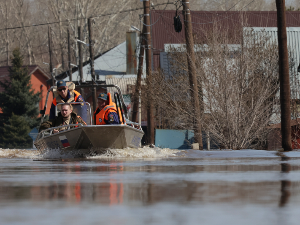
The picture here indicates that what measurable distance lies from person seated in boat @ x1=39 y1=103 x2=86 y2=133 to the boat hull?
43 centimetres

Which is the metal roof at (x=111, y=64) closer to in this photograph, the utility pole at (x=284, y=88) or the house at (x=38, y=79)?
the house at (x=38, y=79)

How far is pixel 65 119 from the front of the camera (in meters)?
18.5

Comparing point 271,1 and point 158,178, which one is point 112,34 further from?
point 158,178

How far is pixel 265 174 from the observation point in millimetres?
9914

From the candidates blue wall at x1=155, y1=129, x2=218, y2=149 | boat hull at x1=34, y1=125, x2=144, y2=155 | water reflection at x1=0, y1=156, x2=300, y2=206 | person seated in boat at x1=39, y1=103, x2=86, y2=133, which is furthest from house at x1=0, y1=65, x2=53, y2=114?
water reflection at x1=0, y1=156, x2=300, y2=206

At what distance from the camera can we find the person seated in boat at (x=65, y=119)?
1812 centimetres

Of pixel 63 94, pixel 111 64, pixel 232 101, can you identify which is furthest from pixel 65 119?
pixel 111 64

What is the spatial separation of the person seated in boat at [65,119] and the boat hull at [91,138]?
428 mm

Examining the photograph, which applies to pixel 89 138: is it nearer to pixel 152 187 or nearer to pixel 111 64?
pixel 152 187

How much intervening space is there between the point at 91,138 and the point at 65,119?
1249 mm

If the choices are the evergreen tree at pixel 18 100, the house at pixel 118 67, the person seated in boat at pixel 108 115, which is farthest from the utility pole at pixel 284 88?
the evergreen tree at pixel 18 100

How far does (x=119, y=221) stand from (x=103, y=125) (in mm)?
12177

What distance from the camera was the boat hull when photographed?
1745 centimetres

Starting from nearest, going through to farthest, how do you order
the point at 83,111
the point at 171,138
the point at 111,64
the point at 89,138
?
the point at 89,138 → the point at 83,111 → the point at 171,138 → the point at 111,64
